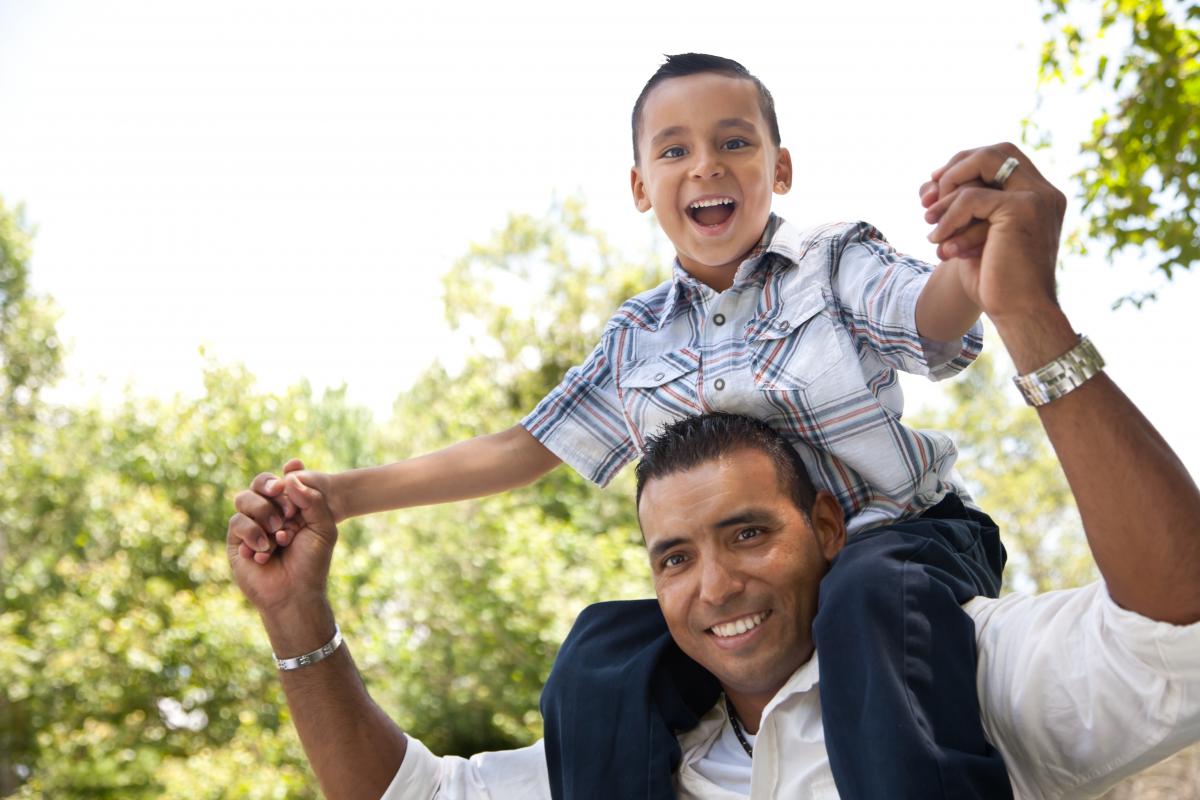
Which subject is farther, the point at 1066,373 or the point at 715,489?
the point at 715,489

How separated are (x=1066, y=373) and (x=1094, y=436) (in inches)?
3.4

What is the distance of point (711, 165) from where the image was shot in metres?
2.12

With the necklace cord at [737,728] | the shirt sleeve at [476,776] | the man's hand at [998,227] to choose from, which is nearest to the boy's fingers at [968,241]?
the man's hand at [998,227]

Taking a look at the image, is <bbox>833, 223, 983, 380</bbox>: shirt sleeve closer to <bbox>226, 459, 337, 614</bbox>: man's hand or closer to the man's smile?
the man's smile

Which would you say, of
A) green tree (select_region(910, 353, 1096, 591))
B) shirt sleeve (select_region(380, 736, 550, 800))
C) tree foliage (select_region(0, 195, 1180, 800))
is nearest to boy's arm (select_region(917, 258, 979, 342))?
shirt sleeve (select_region(380, 736, 550, 800))

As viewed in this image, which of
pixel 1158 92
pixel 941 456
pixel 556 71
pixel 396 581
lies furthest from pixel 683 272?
pixel 556 71

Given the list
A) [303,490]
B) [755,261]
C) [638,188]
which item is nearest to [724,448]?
[755,261]

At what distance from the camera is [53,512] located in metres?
13.9

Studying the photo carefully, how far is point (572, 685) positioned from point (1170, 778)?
1.65 meters

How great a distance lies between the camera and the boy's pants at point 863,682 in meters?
1.53

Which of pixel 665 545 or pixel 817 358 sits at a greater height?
pixel 817 358

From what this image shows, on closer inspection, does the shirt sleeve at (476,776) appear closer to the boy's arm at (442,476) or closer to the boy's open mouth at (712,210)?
the boy's arm at (442,476)

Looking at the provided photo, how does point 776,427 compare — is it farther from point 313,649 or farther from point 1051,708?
point 313,649

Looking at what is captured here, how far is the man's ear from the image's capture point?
1967 millimetres
